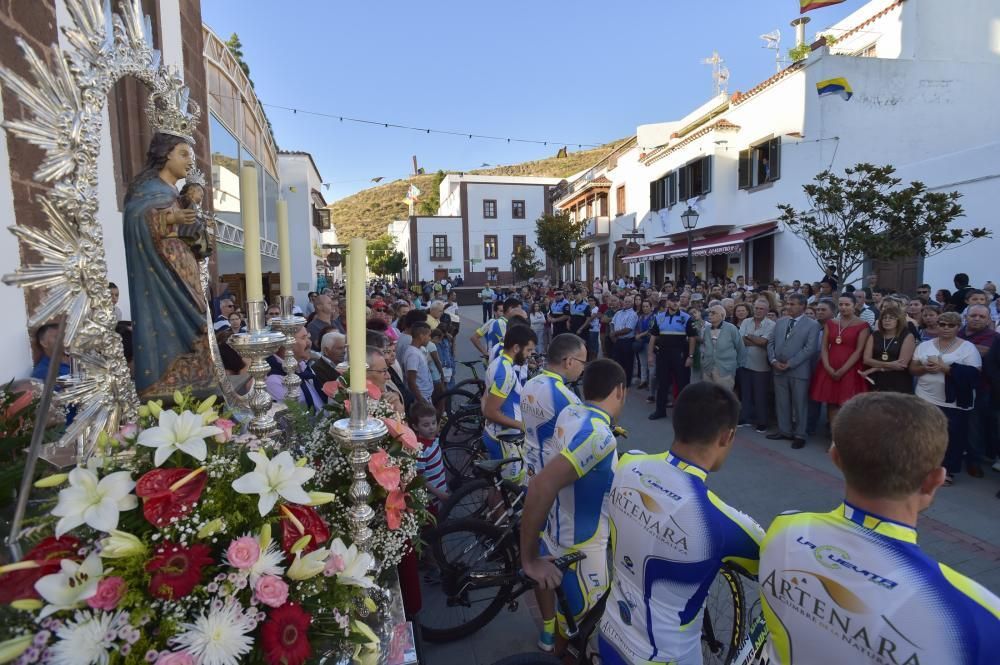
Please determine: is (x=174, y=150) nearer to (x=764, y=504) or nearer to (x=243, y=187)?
(x=243, y=187)

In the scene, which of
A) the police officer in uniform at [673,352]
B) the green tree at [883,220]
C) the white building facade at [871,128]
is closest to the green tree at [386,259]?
the white building facade at [871,128]

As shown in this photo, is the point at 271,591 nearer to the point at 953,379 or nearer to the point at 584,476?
the point at 584,476

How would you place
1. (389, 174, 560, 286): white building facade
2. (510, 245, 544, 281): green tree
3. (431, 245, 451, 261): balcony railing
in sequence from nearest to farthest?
1. (510, 245, 544, 281): green tree
2. (389, 174, 560, 286): white building facade
3. (431, 245, 451, 261): balcony railing

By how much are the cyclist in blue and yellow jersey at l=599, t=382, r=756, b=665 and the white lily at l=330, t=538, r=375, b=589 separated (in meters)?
1.04

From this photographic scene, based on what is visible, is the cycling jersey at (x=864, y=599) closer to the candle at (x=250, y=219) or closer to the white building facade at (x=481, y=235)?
the candle at (x=250, y=219)

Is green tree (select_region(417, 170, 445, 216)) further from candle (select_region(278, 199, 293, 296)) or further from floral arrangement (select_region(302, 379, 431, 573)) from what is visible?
floral arrangement (select_region(302, 379, 431, 573))

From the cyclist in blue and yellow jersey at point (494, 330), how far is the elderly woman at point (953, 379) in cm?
479

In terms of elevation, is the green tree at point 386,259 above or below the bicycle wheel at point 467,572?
above

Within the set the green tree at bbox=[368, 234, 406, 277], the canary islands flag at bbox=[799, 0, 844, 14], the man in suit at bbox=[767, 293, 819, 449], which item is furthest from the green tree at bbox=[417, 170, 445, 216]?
the man in suit at bbox=[767, 293, 819, 449]

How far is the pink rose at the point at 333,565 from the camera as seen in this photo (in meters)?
1.32

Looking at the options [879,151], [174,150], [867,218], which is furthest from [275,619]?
[879,151]

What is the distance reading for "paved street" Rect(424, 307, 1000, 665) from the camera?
3.45 meters

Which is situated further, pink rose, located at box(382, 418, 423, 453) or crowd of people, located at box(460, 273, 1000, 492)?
crowd of people, located at box(460, 273, 1000, 492)

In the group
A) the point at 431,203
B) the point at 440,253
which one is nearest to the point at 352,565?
the point at 440,253
